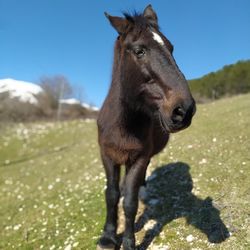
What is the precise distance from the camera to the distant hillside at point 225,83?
3384cm

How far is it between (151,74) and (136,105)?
0.64 metres

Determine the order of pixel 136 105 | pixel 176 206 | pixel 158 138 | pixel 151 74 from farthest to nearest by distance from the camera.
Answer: pixel 176 206 → pixel 158 138 → pixel 136 105 → pixel 151 74

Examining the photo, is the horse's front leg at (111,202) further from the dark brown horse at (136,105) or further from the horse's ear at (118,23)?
the horse's ear at (118,23)

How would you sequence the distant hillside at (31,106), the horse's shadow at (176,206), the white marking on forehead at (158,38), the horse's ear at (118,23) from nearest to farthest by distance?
the white marking on forehead at (158,38) → the horse's ear at (118,23) → the horse's shadow at (176,206) → the distant hillside at (31,106)

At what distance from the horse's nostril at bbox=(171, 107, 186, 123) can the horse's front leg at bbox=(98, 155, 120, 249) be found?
2061mm

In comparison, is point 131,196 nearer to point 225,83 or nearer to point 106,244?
point 106,244

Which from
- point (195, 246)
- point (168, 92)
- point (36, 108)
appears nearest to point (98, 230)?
point (195, 246)

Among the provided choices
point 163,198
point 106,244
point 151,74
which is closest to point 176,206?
point 163,198

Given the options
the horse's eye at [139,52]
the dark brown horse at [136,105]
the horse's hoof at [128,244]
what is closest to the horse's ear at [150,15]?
the dark brown horse at [136,105]

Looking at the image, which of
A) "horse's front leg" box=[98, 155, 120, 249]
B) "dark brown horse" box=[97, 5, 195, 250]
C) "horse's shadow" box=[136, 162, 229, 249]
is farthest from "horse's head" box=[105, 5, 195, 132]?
"horse's shadow" box=[136, 162, 229, 249]

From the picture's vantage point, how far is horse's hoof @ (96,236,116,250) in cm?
584

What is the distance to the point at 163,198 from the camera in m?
7.65

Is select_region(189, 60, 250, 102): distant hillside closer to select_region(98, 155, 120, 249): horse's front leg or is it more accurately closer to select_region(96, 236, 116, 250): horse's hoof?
select_region(98, 155, 120, 249): horse's front leg

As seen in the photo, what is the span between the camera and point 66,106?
149ft
